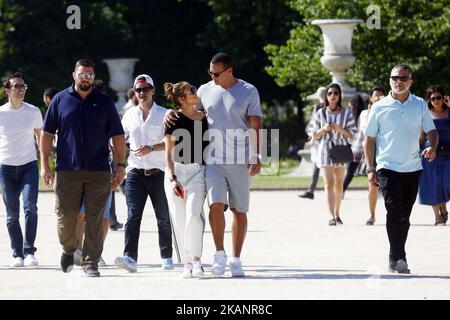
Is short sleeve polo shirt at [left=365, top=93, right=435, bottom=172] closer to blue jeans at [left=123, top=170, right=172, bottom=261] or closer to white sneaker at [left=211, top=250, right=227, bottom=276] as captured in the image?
white sneaker at [left=211, top=250, right=227, bottom=276]

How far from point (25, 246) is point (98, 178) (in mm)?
1770

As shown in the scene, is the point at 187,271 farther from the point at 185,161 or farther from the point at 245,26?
the point at 245,26

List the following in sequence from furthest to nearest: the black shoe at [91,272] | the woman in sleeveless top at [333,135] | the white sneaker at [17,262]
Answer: the woman in sleeveless top at [333,135] → the white sneaker at [17,262] → the black shoe at [91,272]

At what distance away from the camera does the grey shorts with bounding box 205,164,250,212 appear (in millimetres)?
13188

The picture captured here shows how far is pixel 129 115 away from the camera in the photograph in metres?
14.2

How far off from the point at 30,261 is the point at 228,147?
238 cm

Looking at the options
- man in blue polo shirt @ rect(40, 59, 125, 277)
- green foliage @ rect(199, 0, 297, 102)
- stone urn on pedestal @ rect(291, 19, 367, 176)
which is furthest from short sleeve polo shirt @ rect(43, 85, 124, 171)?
green foliage @ rect(199, 0, 297, 102)

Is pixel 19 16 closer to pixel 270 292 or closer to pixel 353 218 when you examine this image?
pixel 353 218

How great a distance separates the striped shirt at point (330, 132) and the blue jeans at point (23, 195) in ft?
18.2

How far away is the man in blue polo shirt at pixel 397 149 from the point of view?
13266 mm

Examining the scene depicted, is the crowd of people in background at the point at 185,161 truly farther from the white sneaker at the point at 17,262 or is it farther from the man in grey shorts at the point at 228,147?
the white sneaker at the point at 17,262

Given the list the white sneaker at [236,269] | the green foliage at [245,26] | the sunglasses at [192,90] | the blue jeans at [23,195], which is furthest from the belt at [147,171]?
the green foliage at [245,26]

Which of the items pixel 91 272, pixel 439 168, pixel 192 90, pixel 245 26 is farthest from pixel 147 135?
pixel 245 26

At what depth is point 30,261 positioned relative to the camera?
14.2 meters
